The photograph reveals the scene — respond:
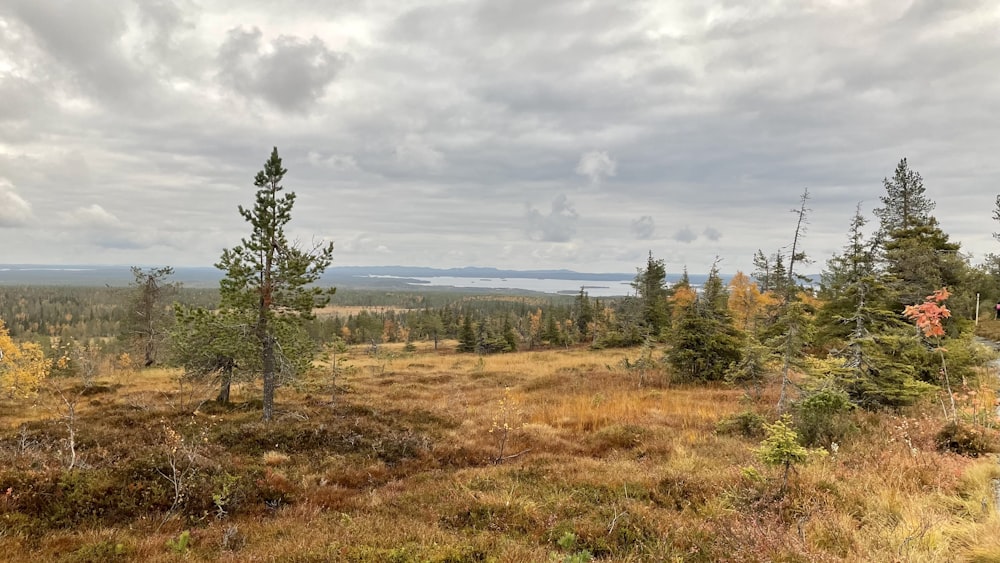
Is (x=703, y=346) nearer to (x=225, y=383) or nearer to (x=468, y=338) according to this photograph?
(x=225, y=383)

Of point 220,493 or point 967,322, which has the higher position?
point 967,322

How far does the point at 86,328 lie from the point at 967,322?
593 ft

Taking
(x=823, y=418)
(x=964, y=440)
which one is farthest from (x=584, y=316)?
(x=964, y=440)

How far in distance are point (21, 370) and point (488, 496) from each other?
82.7 feet

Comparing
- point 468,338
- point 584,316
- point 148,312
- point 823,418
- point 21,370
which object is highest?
point 148,312

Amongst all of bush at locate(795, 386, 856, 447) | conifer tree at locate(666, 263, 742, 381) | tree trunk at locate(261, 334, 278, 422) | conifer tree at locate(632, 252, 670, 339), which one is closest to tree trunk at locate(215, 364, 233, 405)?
tree trunk at locate(261, 334, 278, 422)

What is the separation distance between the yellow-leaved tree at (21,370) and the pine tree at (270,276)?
14.3 metres

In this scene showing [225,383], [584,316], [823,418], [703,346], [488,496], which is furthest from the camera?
[584,316]

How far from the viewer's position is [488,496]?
23.1ft

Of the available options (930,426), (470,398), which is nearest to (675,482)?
(930,426)

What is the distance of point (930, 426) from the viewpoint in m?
8.97

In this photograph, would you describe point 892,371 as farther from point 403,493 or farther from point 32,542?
point 32,542

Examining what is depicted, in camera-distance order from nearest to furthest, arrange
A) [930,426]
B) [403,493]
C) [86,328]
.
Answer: [403,493] → [930,426] → [86,328]

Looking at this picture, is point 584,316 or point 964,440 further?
point 584,316
